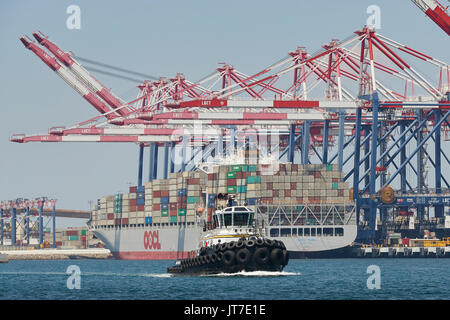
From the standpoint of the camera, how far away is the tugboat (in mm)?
69312

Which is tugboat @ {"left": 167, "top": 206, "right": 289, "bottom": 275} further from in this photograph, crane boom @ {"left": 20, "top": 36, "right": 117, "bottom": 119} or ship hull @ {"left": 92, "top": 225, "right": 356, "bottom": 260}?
crane boom @ {"left": 20, "top": 36, "right": 117, "bottom": 119}

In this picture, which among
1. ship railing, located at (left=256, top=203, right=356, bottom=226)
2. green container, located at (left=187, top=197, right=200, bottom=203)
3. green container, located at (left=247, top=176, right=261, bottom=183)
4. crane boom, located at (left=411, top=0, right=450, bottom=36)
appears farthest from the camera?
green container, located at (left=187, top=197, right=200, bottom=203)

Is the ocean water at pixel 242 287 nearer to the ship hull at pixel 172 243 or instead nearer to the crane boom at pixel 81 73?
the ship hull at pixel 172 243

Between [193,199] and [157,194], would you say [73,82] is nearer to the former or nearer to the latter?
[157,194]

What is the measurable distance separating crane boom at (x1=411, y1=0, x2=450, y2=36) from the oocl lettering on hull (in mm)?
54721

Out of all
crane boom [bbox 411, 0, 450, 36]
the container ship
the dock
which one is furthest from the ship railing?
the dock

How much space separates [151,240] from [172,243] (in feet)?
17.7

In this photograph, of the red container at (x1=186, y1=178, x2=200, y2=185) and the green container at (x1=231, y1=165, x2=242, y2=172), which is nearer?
the green container at (x1=231, y1=165, x2=242, y2=172)

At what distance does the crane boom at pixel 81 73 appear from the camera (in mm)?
158125

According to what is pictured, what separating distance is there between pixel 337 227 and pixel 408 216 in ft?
61.7

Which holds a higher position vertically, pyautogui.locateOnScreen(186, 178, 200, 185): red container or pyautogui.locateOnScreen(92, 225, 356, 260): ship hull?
pyautogui.locateOnScreen(186, 178, 200, 185): red container

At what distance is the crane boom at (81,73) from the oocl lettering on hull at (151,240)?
1860cm

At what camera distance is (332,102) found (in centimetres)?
12456
